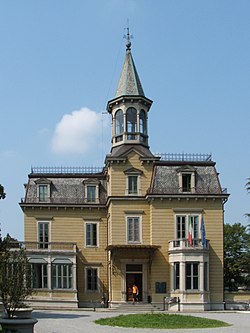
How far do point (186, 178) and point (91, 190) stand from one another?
7.71m

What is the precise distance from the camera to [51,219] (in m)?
48.0

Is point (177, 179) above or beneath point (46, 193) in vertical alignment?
above

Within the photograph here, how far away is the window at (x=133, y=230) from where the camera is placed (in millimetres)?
45969

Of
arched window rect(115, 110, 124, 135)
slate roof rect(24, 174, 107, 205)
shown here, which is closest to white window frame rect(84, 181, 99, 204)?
slate roof rect(24, 174, 107, 205)

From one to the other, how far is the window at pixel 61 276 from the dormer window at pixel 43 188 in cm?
569

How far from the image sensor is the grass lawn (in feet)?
93.7

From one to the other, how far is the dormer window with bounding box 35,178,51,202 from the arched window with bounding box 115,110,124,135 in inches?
263

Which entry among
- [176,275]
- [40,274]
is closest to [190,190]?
[176,275]

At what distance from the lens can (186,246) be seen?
43.9m

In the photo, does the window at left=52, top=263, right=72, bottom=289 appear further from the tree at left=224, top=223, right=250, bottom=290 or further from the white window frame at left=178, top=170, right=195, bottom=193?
the tree at left=224, top=223, right=250, bottom=290

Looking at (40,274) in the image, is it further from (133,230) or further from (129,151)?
(129,151)

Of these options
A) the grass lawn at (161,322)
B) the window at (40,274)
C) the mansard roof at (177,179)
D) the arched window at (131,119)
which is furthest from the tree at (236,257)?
the grass lawn at (161,322)

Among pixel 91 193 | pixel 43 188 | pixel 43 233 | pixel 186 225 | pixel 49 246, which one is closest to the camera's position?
pixel 186 225

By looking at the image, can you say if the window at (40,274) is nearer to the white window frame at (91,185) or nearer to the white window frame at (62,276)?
the white window frame at (62,276)
